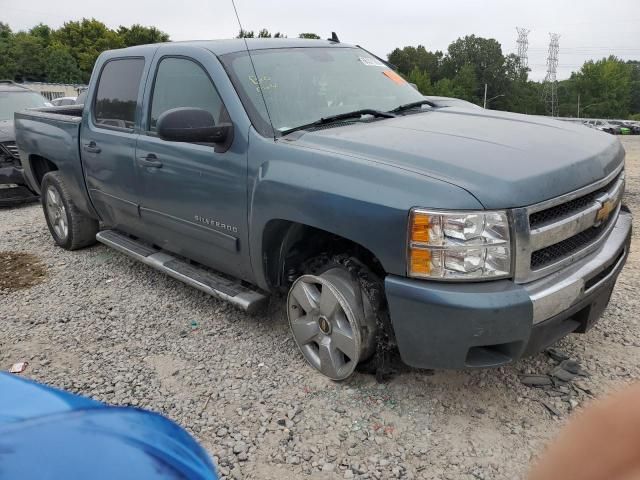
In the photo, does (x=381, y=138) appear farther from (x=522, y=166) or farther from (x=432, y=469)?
(x=432, y=469)

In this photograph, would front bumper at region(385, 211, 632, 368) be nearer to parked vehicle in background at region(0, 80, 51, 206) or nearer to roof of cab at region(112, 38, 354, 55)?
roof of cab at region(112, 38, 354, 55)

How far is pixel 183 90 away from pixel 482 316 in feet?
8.46

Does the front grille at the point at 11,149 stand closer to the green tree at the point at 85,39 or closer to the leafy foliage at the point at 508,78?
the green tree at the point at 85,39

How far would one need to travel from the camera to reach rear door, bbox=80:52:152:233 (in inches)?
163

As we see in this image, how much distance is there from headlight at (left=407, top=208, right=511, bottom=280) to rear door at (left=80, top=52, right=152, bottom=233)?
8.37ft

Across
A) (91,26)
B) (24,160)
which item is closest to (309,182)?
(24,160)

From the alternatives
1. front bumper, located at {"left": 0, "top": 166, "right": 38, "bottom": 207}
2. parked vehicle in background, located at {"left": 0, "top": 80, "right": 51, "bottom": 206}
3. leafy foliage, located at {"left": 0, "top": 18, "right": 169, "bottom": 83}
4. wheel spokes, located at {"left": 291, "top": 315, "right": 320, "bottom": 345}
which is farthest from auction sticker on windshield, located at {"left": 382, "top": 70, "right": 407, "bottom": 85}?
leafy foliage, located at {"left": 0, "top": 18, "right": 169, "bottom": 83}

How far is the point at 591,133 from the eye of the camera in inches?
129

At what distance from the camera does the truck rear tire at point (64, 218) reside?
208 inches

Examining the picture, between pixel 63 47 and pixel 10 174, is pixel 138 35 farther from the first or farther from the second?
pixel 10 174

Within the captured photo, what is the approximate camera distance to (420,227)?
2320mm

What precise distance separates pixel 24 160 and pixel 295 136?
4372mm

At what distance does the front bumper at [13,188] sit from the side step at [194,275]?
3.84 metres

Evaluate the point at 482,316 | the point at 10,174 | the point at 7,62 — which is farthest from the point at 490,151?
the point at 7,62
